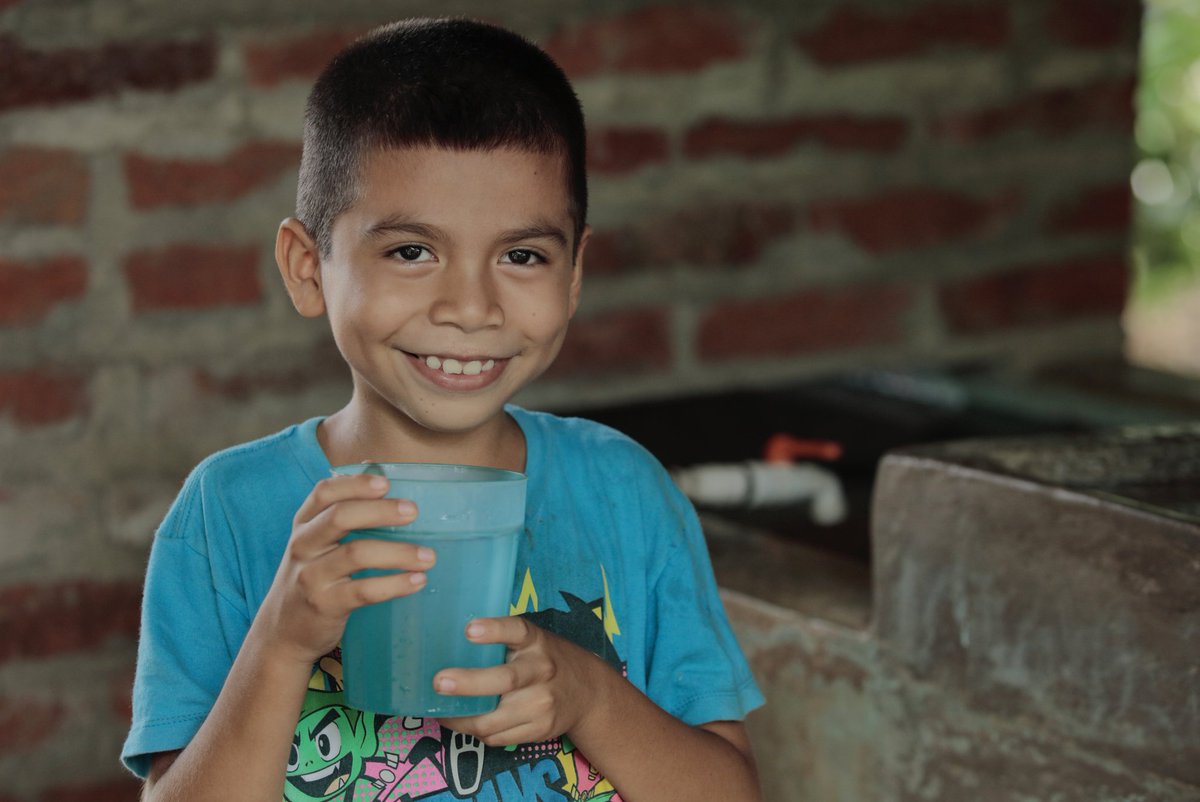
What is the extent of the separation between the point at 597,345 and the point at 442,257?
1.15 m

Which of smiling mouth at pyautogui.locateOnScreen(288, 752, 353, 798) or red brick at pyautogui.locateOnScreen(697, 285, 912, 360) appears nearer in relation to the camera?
smiling mouth at pyautogui.locateOnScreen(288, 752, 353, 798)

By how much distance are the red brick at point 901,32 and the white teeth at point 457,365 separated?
137 centimetres

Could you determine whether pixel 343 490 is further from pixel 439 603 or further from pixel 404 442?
pixel 404 442

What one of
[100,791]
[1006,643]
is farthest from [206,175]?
[1006,643]

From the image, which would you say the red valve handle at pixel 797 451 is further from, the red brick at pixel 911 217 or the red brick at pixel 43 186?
the red brick at pixel 43 186

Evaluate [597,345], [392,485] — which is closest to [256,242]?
[597,345]

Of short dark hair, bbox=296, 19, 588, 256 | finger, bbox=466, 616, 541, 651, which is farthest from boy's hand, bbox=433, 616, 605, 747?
short dark hair, bbox=296, 19, 588, 256

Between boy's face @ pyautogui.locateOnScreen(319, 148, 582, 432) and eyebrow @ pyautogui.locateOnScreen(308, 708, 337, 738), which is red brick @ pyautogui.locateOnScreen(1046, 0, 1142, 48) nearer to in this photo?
boy's face @ pyautogui.locateOnScreen(319, 148, 582, 432)

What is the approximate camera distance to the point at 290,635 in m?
1.04

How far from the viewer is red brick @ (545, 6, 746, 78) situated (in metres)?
2.24

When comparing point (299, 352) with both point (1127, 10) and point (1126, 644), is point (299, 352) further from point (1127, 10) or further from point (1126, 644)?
point (1127, 10)

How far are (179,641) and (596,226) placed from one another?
1.21 m

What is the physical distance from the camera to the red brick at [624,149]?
2271 millimetres

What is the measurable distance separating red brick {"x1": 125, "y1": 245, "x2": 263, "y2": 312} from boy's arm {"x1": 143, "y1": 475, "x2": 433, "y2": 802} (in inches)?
38.3
